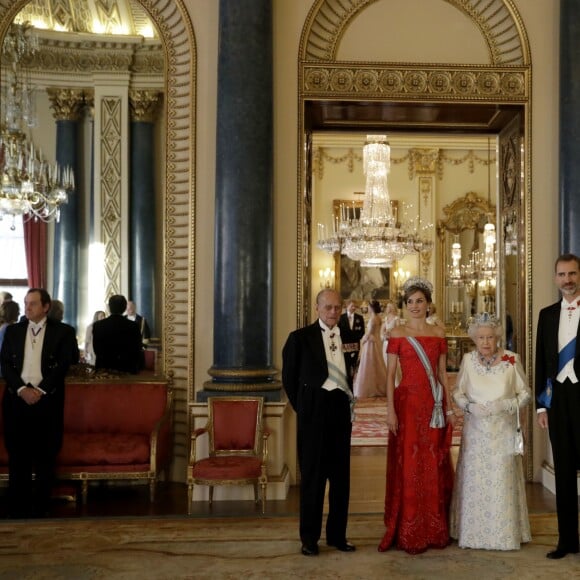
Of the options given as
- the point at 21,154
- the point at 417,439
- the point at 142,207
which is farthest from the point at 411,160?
the point at 417,439

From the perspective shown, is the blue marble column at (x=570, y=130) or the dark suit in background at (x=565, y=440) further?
the blue marble column at (x=570, y=130)

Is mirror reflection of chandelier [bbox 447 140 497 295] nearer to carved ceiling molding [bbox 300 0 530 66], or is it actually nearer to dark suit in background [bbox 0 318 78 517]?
carved ceiling molding [bbox 300 0 530 66]

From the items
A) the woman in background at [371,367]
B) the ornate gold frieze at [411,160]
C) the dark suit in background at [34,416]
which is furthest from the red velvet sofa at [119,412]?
the ornate gold frieze at [411,160]

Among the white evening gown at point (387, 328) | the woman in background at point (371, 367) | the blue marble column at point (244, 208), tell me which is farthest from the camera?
the white evening gown at point (387, 328)

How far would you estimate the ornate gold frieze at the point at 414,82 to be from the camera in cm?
703

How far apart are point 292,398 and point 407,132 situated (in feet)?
13.0

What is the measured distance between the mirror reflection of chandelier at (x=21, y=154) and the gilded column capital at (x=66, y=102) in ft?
1.19

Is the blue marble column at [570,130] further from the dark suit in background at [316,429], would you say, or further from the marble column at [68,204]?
the marble column at [68,204]

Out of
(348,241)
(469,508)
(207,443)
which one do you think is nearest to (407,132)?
(207,443)

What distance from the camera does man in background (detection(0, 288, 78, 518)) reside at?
5867mm

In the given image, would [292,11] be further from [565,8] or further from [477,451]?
[477,451]

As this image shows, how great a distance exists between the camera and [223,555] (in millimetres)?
5062

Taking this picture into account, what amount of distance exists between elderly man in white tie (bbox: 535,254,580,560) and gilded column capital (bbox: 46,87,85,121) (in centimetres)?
916

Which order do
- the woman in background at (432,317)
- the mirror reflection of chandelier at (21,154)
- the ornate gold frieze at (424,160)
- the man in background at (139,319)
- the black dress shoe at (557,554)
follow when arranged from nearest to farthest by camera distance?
the black dress shoe at (557,554) → the woman in background at (432,317) → the man in background at (139,319) → the mirror reflection of chandelier at (21,154) → the ornate gold frieze at (424,160)
